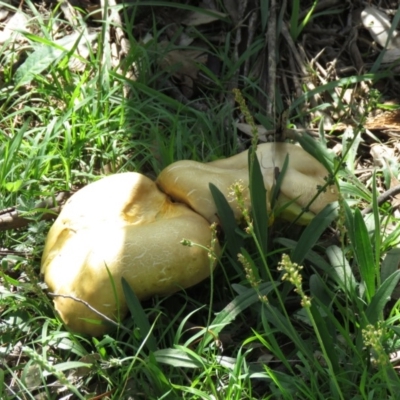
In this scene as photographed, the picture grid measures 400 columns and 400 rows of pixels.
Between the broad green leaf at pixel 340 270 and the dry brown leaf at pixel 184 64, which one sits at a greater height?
the dry brown leaf at pixel 184 64

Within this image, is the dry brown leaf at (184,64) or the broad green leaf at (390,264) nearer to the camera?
the broad green leaf at (390,264)

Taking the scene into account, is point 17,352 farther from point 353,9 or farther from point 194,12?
point 353,9

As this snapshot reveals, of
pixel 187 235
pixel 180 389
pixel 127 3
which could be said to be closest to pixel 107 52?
pixel 127 3

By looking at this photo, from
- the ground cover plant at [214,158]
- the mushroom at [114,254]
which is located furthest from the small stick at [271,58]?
the mushroom at [114,254]

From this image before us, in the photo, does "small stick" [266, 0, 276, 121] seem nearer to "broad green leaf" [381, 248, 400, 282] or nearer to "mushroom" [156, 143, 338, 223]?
"mushroom" [156, 143, 338, 223]

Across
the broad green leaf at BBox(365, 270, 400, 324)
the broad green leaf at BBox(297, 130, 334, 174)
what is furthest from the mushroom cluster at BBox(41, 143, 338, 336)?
the broad green leaf at BBox(365, 270, 400, 324)

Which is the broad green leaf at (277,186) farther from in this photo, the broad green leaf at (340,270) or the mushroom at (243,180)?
the broad green leaf at (340,270)

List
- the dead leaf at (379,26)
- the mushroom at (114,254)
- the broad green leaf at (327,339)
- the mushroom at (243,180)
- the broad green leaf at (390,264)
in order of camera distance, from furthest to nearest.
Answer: the dead leaf at (379,26) < the mushroom at (243,180) < the broad green leaf at (390,264) < the mushroom at (114,254) < the broad green leaf at (327,339)
